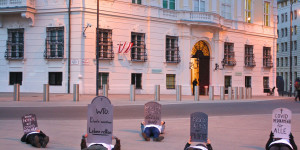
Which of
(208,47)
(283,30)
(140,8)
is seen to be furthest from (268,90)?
(283,30)

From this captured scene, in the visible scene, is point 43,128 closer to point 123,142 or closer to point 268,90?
point 123,142

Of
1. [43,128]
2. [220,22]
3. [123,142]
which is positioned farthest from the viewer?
[220,22]

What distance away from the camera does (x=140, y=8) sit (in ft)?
108

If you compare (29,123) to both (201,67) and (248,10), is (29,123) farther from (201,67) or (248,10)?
(248,10)

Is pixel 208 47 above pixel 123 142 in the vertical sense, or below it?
above

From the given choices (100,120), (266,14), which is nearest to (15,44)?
(100,120)

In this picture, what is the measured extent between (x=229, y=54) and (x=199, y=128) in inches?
1356

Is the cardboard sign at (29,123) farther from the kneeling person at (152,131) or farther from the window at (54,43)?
the window at (54,43)

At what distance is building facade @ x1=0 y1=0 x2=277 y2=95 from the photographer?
29719 millimetres

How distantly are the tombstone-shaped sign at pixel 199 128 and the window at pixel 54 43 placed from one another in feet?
80.3

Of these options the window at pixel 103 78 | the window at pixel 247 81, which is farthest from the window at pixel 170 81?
the window at pixel 247 81

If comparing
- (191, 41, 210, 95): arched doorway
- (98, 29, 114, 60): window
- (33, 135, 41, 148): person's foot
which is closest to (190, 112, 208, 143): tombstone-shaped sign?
(33, 135, 41, 148): person's foot

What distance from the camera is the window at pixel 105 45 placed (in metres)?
30.6

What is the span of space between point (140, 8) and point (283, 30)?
60627 mm
